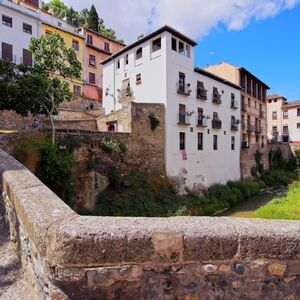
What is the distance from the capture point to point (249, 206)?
19.6 m

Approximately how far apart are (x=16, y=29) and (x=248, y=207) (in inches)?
998

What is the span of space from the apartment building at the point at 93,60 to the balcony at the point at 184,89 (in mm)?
13787

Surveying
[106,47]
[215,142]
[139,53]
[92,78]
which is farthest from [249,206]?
[106,47]

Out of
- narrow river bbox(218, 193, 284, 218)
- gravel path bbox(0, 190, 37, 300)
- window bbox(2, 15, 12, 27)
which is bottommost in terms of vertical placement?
narrow river bbox(218, 193, 284, 218)

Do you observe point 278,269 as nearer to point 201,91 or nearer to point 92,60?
point 201,91

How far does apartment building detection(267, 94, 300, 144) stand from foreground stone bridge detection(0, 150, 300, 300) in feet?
141

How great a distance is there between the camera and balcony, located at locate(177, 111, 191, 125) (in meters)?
18.2

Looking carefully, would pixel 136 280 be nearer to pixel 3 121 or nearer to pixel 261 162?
pixel 3 121

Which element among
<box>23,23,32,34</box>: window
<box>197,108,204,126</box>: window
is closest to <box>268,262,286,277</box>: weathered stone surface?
<box>197,108,204,126</box>: window

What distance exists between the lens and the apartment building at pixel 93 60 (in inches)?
1163

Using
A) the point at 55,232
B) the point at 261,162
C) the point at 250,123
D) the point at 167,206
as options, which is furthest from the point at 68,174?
the point at 261,162

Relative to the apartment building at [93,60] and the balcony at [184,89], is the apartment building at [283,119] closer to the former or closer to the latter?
the balcony at [184,89]

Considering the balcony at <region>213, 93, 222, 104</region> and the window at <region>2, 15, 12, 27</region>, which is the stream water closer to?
the balcony at <region>213, 93, 222, 104</region>

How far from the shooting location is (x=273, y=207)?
14.5 metres
